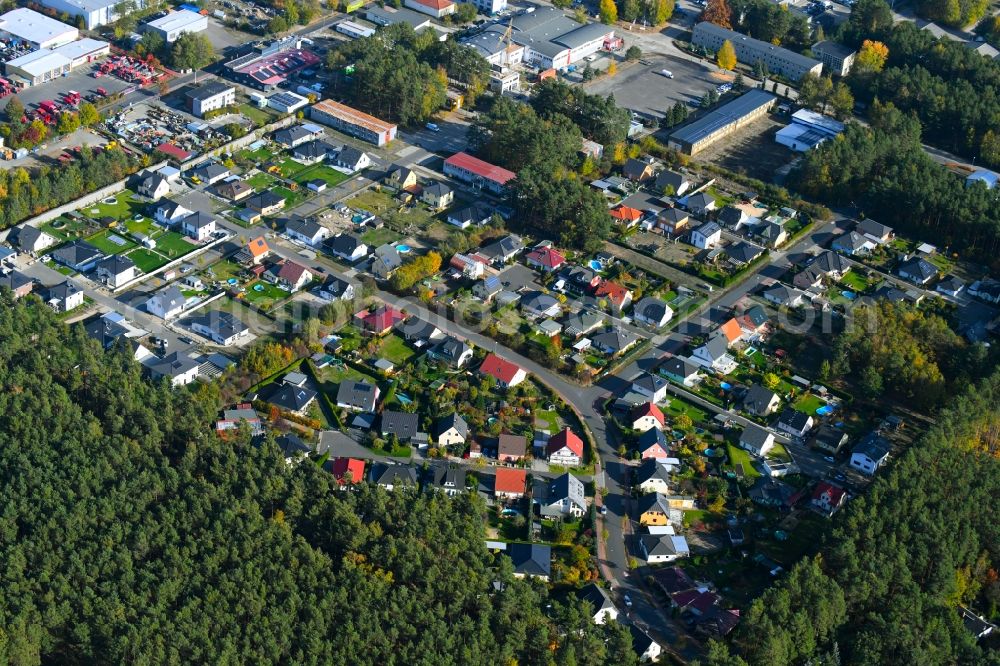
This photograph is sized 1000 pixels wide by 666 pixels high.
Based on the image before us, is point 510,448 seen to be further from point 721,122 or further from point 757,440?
point 721,122

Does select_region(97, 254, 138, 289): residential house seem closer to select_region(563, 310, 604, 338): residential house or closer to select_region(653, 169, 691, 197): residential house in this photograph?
select_region(563, 310, 604, 338): residential house

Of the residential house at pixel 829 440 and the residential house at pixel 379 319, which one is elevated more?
the residential house at pixel 379 319

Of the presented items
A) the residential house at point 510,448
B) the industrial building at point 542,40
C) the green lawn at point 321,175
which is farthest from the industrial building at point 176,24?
the residential house at point 510,448

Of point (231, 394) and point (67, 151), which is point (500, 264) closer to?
point (231, 394)

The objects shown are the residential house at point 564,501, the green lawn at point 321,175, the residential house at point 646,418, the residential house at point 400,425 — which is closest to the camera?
the residential house at point 564,501

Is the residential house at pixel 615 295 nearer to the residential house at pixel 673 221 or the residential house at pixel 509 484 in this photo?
the residential house at pixel 673 221

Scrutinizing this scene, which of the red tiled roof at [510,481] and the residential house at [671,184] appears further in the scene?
the residential house at [671,184]

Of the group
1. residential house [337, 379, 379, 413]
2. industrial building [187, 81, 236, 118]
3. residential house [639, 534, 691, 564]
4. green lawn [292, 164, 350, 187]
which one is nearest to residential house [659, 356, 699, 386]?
residential house [639, 534, 691, 564]
